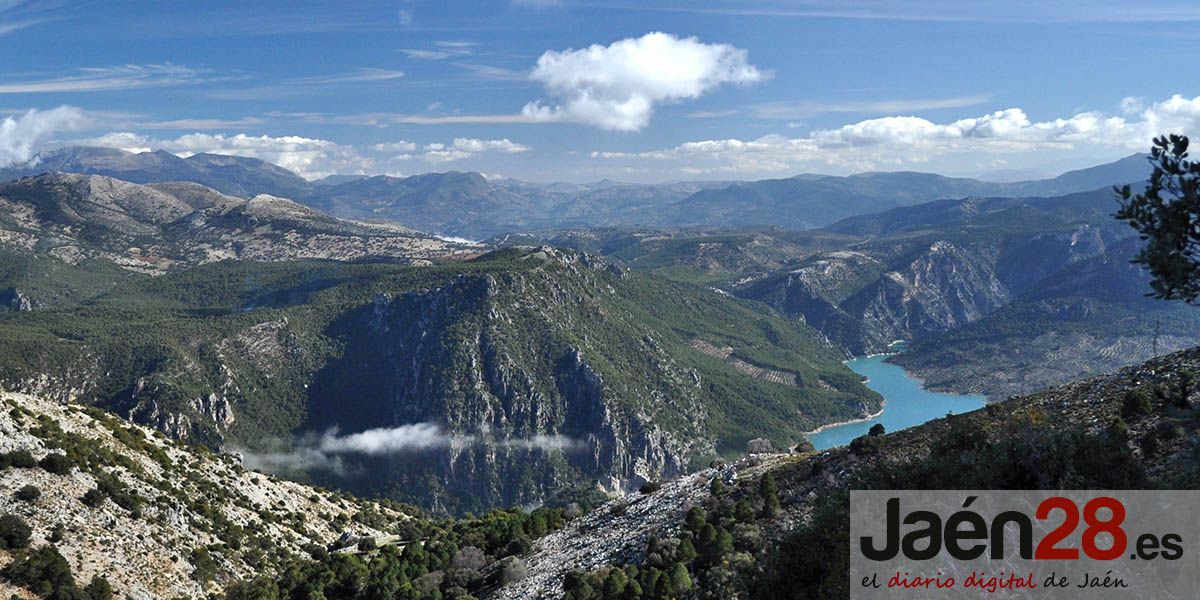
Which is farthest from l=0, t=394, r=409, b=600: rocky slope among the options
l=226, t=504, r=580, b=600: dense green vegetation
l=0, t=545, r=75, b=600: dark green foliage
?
l=226, t=504, r=580, b=600: dense green vegetation

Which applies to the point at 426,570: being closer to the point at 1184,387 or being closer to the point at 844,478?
the point at 844,478

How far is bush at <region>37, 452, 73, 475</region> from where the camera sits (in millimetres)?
61531

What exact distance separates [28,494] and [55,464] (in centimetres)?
554

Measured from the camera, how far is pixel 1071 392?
3844cm

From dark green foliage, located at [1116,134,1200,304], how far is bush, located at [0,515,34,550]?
68700mm

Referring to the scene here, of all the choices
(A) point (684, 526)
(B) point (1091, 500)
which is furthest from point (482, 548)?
(B) point (1091, 500)

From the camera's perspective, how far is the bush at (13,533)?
49.7 metres

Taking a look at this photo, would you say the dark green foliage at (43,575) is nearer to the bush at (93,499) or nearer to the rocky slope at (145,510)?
the rocky slope at (145,510)

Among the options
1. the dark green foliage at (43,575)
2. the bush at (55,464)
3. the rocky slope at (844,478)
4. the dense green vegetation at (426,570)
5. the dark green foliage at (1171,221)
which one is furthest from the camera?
the bush at (55,464)

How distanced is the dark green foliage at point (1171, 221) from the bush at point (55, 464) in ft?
262

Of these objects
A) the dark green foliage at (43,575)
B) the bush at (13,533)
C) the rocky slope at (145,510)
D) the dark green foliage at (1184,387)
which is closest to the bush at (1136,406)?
the dark green foliage at (1184,387)

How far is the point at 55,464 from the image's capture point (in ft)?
202

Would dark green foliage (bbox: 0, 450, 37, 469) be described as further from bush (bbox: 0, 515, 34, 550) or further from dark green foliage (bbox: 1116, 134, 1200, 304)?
dark green foliage (bbox: 1116, 134, 1200, 304)

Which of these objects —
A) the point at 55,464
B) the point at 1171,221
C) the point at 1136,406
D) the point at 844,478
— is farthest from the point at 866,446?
the point at 55,464
